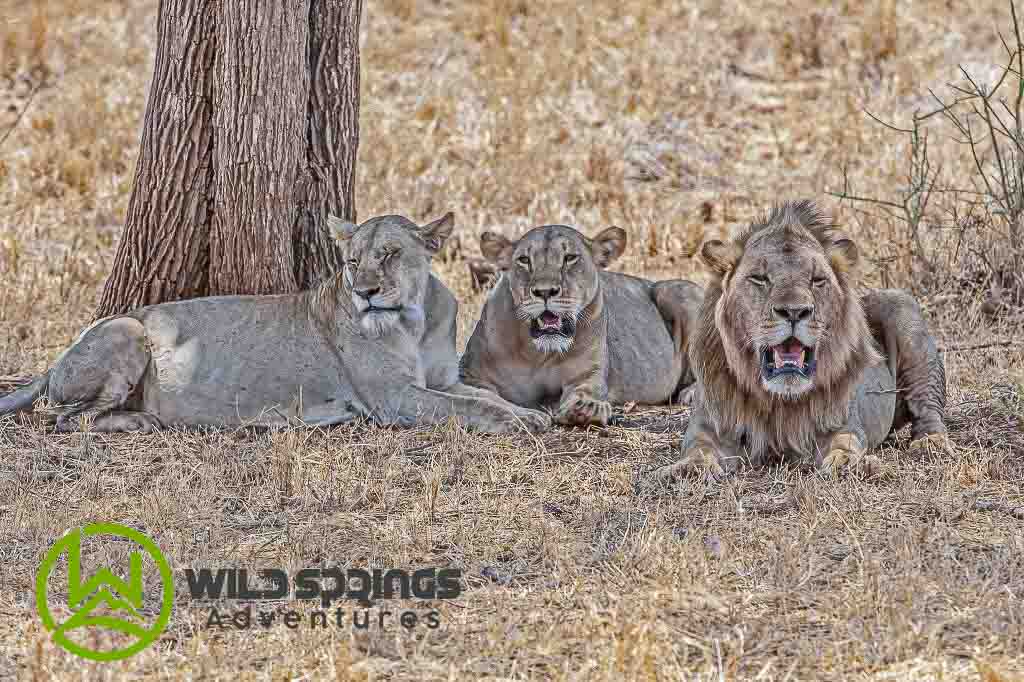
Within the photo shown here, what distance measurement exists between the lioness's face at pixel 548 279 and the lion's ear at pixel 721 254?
126cm

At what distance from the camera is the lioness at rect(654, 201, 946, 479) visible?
232 inches

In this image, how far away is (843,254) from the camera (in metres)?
6.09

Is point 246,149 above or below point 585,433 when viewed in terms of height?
above

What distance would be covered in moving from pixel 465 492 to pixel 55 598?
5.83 ft

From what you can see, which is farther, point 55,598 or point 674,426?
point 674,426

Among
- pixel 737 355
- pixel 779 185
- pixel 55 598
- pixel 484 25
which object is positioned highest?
pixel 484 25

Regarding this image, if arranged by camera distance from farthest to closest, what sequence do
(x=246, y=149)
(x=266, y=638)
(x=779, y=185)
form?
(x=779, y=185), (x=246, y=149), (x=266, y=638)

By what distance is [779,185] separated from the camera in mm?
11867

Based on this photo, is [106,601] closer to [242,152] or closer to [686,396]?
[242,152]

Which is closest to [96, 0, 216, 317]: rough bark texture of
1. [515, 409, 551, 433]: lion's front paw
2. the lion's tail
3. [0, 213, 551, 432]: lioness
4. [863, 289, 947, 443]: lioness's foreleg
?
[0, 213, 551, 432]: lioness

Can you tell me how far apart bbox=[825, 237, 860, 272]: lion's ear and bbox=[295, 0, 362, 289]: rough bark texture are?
9.66ft

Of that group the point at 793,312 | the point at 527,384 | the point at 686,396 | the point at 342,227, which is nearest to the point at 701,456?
the point at 793,312

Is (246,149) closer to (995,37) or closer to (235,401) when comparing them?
(235,401)

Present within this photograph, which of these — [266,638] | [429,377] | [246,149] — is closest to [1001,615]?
[266,638]
